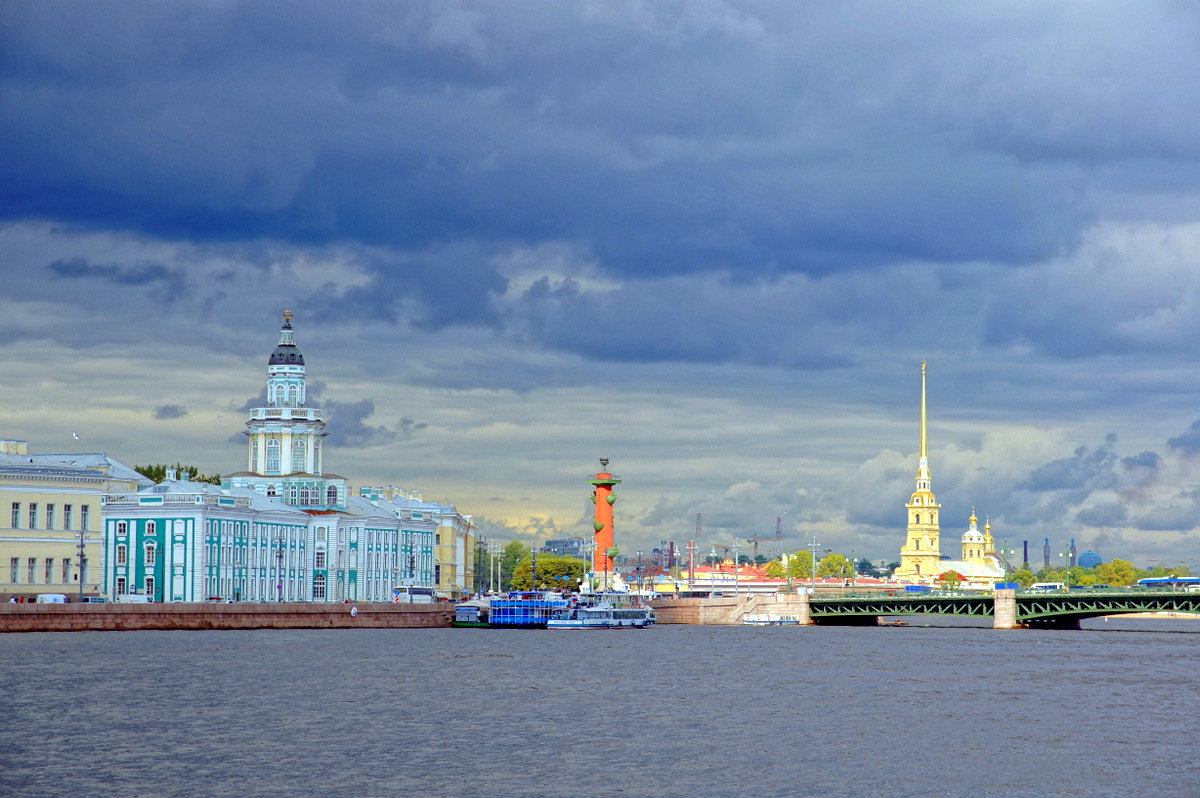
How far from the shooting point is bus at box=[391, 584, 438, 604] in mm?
128875

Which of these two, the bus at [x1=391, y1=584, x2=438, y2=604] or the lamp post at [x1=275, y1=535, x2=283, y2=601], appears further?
the bus at [x1=391, y1=584, x2=438, y2=604]

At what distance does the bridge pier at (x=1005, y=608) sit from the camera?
138 meters

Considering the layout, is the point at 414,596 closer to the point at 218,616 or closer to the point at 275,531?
the point at 275,531

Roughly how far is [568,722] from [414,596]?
81400 millimetres

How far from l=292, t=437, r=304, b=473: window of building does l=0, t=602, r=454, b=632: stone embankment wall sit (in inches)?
816

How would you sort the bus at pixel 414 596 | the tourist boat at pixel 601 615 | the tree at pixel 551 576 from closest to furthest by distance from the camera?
the bus at pixel 414 596
the tourist boat at pixel 601 615
the tree at pixel 551 576

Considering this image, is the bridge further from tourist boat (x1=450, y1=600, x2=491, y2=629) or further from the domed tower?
the domed tower

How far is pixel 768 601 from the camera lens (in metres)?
150

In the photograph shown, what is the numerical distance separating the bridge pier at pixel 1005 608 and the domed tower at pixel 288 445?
56871 mm

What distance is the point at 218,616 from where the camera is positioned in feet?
336

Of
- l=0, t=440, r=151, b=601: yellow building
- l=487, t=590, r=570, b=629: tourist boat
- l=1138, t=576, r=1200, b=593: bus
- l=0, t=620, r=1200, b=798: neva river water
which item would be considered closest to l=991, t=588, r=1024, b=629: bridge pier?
l=1138, t=576, r=1200, b=593: bus

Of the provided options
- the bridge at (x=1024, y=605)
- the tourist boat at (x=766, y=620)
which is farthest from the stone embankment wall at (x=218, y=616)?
the bridge at (x=1024, y=605)

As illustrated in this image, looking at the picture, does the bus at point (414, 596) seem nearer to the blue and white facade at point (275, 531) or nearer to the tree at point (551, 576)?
the blue and white facade at point (275, 531)

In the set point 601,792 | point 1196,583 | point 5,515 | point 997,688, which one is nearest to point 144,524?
point 5,515
